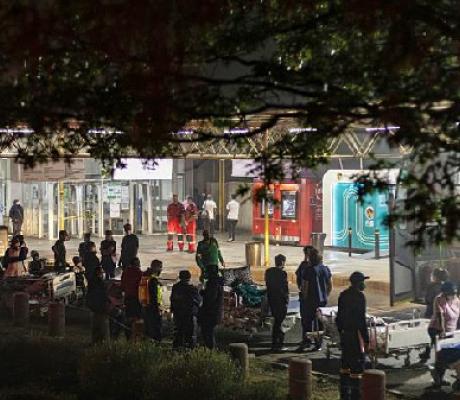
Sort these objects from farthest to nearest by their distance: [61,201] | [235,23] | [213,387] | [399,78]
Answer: [61,201] < [213,387] < [235,23] < [399,78]

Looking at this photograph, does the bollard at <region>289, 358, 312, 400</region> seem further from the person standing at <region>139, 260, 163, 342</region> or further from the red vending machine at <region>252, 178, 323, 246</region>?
the red vending machine at <region>252, 178, 323, 246</region>

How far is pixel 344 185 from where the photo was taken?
28547mm

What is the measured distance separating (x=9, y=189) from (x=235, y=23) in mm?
27775

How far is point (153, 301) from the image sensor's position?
14359 millimetres

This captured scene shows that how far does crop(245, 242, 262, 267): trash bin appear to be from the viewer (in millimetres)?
24641

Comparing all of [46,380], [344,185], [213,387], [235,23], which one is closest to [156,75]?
[235,23]

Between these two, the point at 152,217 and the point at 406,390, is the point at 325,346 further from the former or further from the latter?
the point at 152,217

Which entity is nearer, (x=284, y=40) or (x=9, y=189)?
(x=284, y=40)

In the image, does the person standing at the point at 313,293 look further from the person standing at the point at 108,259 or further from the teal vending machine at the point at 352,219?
the teal vending machine at the point at 352,219

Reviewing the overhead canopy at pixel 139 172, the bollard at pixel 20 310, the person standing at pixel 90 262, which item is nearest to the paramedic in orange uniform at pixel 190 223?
the overhead canopy at pixel 139 172

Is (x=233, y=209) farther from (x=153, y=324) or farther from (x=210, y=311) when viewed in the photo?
(x=210, y=311)

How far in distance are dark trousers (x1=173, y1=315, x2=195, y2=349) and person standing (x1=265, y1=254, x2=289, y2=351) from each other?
5.25 feet

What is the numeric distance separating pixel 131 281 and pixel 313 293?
3.03m

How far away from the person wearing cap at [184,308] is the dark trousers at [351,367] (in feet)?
8.83
